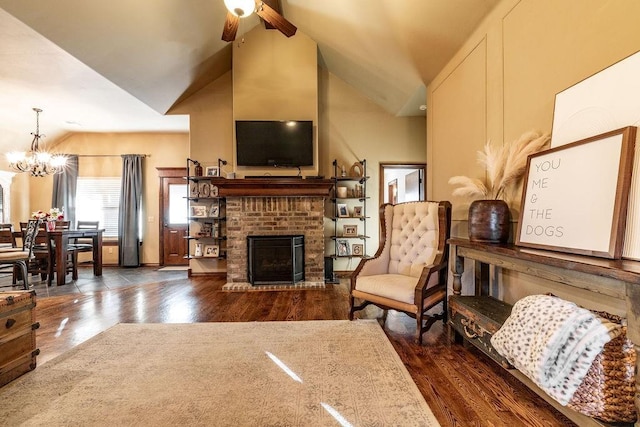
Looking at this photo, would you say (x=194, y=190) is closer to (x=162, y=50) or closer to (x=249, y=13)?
(x=162, y=50)

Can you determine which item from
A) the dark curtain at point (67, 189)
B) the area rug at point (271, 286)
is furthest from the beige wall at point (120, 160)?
the area rug at point (271, 286)

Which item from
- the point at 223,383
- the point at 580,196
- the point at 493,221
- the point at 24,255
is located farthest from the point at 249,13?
the point at 24,255

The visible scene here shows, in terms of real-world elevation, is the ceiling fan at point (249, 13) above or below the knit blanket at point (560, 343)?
above

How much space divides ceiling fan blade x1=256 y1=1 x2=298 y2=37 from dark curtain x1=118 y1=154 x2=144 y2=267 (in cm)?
486

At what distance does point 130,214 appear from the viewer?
6141 mm

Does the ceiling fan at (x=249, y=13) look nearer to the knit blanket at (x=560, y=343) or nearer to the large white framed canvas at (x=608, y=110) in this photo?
the large white framed canvas at (x=608, y=110)

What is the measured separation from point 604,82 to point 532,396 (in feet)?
5.60

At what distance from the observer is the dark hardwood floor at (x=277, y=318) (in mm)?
1521

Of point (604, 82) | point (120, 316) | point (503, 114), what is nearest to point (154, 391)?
point (120, 316)

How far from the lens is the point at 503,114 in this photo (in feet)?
7.36

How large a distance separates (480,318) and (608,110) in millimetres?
1292

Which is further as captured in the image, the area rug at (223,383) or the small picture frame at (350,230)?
the small picture frame at (350,230)

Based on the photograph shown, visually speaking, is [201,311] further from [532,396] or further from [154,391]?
[532,396]

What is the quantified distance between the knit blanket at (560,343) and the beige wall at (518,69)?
40 centimetres
